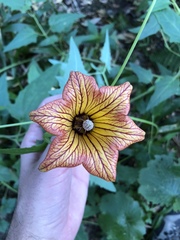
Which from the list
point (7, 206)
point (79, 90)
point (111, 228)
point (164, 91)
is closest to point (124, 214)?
point (111, 228)

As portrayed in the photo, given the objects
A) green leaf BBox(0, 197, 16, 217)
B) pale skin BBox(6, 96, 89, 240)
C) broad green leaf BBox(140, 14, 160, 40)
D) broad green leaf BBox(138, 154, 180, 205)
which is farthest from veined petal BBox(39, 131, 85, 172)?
green leaf BBox(0, 197, 16, 217)

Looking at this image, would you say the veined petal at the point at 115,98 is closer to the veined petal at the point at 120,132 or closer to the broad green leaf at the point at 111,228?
the veined petal at the point at 120,132

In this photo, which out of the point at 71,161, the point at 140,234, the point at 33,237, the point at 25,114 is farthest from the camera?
the point at 140,234

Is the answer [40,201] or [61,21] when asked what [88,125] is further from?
[61,21]

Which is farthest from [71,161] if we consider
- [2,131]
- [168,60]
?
[168,60]

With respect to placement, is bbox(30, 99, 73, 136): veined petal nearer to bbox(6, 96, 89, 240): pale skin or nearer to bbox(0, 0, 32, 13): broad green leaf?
bbox(6, 96, 89, 240): pale skin

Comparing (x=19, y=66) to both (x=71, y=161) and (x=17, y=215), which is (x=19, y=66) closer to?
(x=17, y=215)
